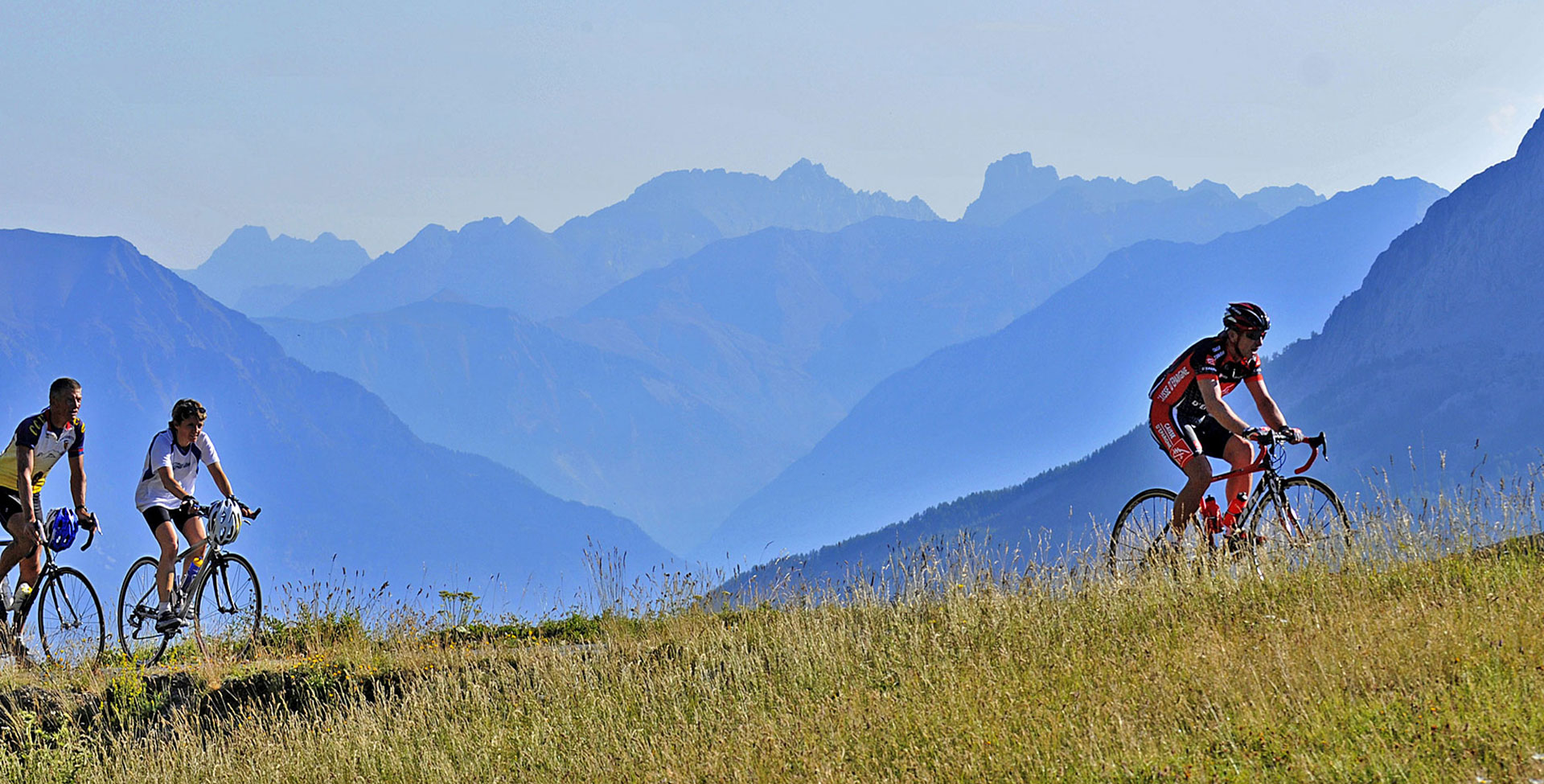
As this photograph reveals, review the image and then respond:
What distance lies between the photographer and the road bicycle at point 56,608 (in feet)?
34.7

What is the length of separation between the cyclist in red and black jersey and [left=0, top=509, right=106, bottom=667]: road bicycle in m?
8.68

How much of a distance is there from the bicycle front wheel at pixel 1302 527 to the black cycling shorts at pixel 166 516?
26.4 feet

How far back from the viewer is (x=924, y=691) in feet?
24.0

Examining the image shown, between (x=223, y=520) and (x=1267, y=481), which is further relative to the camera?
(x=223, y=520)

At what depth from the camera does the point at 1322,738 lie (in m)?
5.30

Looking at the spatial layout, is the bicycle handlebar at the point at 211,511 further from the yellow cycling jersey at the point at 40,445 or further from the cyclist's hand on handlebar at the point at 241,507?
the yellow cycling jersey at the point at 40,445

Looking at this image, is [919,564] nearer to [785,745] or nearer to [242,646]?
[785,745]

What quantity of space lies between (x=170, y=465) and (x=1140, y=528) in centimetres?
741

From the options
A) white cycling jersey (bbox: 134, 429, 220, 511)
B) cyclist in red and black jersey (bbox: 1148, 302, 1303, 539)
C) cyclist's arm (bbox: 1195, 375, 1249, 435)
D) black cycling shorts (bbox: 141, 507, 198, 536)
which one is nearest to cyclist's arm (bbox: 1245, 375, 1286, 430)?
cyclist in red and black jersey (bbox: 1148, 302, 1303, 539)

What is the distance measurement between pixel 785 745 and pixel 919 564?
337cm

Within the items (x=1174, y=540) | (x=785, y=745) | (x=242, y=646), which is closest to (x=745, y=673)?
(x=785, y=745)

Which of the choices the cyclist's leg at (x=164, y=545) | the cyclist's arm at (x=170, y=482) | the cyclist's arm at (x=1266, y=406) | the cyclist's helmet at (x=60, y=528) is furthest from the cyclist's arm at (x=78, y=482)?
the cyclist's arm at (x=1266, y=406)

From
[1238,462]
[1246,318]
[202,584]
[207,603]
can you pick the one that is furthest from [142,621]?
[1246,318]

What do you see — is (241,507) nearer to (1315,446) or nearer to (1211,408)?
(1211,408)
